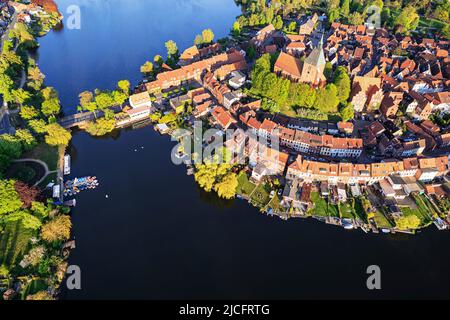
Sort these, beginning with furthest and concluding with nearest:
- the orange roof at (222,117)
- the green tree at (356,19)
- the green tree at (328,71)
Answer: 1. the green tree at (356,19)
2. the green tree at (328,71)
3. the orange roof at (222,117)

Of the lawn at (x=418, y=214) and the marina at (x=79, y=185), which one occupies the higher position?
the marina at (x=79, y=185)

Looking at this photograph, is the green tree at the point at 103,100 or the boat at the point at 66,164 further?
the green tree at the point at 103,100

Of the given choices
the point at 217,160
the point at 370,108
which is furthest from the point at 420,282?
the point at 370,108

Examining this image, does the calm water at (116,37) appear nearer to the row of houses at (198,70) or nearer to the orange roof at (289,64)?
the row of houses at (198,70)

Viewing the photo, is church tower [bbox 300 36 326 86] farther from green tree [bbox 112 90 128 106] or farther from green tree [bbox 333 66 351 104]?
green tree [bbox 112 90 128 106]

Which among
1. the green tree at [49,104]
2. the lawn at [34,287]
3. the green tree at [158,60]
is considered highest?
the green tree at [158,60]

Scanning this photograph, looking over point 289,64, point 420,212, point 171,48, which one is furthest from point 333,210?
point 171,48

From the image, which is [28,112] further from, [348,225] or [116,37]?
[348,225]

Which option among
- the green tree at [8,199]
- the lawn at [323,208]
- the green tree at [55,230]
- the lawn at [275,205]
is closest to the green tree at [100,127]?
the green tree at [8,199]
